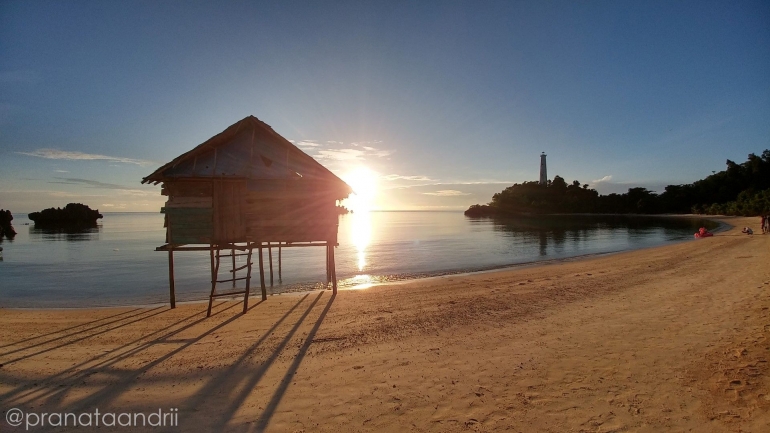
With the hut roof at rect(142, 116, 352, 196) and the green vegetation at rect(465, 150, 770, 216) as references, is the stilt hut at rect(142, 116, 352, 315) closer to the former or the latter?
the hut roof at rect(142, 116, 352, 196)

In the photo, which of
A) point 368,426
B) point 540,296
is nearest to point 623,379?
point 368,426

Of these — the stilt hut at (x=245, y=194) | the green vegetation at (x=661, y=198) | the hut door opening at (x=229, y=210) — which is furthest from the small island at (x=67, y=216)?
the green vegetation at (x=661, y=198)

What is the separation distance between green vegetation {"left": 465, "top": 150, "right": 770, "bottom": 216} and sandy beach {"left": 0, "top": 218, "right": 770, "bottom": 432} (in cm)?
8265

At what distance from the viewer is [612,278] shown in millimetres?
15320

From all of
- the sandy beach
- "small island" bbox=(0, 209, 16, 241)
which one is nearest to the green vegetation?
the sandy beach

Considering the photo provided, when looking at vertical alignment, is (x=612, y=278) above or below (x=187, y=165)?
below

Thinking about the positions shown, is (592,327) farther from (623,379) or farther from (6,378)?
(6,378)

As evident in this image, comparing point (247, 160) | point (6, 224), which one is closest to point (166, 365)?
point (247, 160)

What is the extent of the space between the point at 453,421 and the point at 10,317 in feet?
51.0

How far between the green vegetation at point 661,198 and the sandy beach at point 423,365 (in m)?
82.7

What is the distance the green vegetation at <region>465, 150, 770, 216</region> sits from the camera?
8412 centimetres

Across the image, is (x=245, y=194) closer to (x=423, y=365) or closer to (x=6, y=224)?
(x=423, y=365)

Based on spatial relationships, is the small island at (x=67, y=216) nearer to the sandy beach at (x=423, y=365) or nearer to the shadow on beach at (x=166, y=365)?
the sandy beach at (x=423, y=365)

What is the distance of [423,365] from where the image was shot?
6.65 meters
